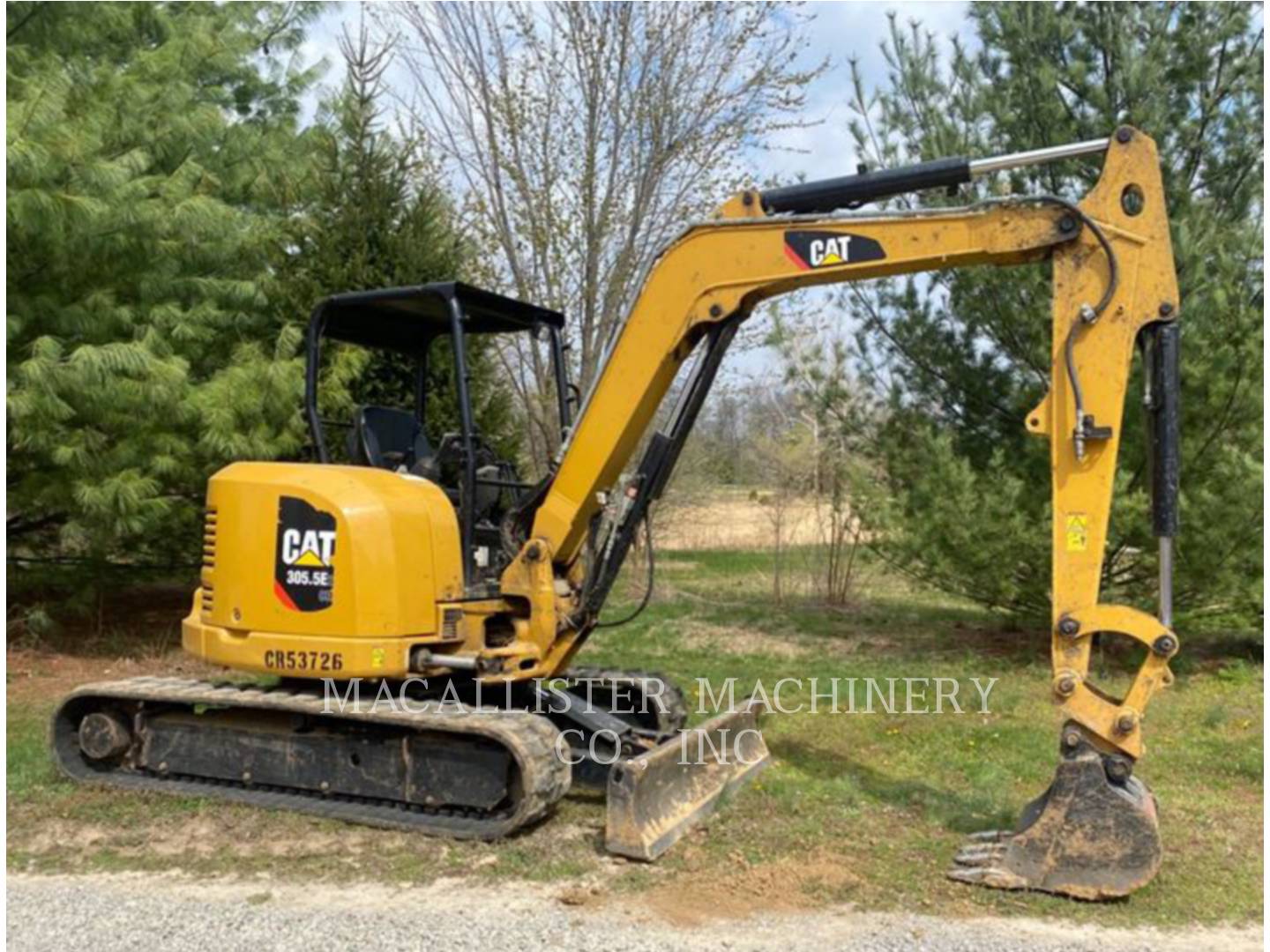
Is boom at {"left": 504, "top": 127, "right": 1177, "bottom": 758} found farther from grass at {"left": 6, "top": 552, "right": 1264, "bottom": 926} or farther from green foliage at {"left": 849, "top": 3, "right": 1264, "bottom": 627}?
green foliage at {"left": 849, "top": 3, "right": 1264, "bottom": 627}

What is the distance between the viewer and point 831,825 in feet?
17.9

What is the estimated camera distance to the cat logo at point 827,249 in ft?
17.1

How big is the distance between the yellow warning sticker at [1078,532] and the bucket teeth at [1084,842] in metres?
0.87

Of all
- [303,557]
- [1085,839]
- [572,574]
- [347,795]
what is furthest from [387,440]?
[1085,839]

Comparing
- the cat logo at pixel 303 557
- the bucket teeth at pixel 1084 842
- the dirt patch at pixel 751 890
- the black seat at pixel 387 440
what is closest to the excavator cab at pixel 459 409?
the black seat at pixel 387 440

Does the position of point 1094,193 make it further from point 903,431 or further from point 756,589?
point 756,589

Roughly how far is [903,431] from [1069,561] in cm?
564

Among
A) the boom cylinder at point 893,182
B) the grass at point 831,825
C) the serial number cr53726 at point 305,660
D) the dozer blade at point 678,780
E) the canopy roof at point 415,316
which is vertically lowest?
the grass at point 831,825

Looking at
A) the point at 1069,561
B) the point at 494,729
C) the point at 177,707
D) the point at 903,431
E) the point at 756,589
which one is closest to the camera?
the point at 1069,561

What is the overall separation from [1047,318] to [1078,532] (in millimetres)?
5057

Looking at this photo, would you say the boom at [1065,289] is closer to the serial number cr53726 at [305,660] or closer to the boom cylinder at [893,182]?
the boom cylinder at [893,182]

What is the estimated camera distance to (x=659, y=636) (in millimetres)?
11852

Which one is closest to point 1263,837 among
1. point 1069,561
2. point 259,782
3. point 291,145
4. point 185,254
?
point 1069,561

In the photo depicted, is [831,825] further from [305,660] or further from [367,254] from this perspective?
[367,254]
